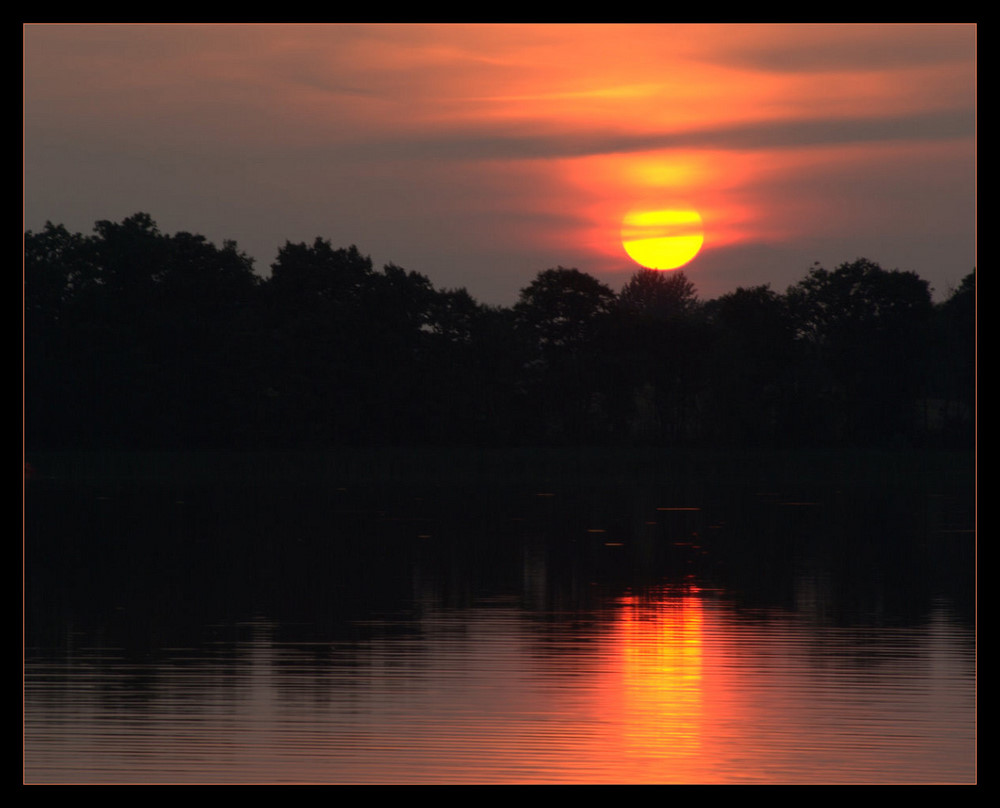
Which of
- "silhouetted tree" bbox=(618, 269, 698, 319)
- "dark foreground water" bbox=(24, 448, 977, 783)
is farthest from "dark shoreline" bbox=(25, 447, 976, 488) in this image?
"silhouetted tree" bbox=(618, 269, 698, 319)

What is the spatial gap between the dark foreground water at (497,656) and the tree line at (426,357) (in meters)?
50.2

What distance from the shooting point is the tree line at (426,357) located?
3263 inches

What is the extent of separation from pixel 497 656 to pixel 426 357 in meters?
70.2

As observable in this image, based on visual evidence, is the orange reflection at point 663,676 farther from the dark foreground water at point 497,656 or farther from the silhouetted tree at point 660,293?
the silhouetted tree at point 660,293

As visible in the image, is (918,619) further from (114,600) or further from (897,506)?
(897,506)

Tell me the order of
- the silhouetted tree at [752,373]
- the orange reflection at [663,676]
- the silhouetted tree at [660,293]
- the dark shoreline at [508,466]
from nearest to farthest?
1. the orange reflection at [663,676]
2. the dark shoreline at [508,466]
3. the silhouetted tree at [752,373]
4. the silhouetted tree at [660,293]

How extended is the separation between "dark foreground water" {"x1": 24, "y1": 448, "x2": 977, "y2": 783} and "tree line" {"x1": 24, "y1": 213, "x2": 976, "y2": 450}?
5019 cm

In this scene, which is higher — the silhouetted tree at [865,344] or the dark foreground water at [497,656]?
the silhouetted tree at [865,344]

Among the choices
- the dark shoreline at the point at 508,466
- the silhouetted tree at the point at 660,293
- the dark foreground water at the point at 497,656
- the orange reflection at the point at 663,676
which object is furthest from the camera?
the silhouetted tree at the point at 660,293

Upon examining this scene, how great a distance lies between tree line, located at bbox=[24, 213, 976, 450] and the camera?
82.9 metres

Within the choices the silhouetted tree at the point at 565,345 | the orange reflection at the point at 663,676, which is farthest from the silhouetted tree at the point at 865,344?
the orange reflection at the point at 663,676

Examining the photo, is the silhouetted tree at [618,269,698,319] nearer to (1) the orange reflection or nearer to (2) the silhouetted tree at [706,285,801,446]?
(2) the silhouetted tree at [706,285,801,446]

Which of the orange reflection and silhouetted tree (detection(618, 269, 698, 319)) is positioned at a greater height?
silhouetted tree (detection(618, 269, 698, 319))

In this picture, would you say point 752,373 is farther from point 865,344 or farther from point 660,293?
point 660,293
